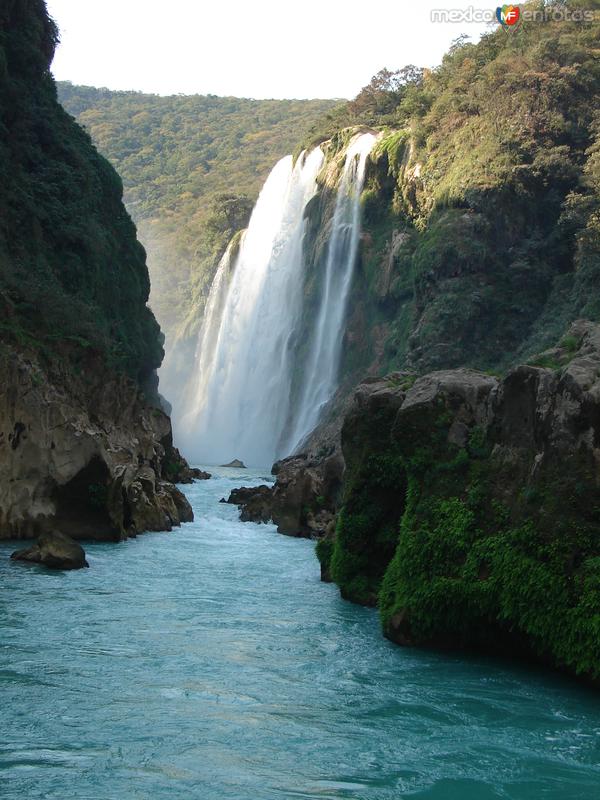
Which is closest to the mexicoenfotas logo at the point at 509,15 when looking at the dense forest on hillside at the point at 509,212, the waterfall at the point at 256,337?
the dense forest on hillside at the point at 509,212

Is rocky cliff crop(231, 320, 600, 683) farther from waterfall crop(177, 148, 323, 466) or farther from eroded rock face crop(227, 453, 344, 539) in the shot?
waterfall crop(177, 148, 323, 466)

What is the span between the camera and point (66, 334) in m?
21.8

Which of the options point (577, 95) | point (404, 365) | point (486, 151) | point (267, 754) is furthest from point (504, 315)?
point (267, 754)

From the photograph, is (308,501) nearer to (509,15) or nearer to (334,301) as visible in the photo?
(334,301)

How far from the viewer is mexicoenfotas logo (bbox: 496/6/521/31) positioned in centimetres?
4291

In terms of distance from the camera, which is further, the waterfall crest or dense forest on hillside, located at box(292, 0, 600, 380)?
the waterfall crest

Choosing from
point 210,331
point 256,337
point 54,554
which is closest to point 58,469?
point 54,554

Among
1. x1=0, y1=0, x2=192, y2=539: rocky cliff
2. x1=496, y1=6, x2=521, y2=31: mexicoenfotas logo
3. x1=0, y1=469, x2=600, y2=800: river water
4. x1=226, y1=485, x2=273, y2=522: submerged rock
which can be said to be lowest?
x1=0, y1=469, x2=600, y2=800: river water

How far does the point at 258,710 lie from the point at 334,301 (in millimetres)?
41750

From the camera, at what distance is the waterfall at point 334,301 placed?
46.8m

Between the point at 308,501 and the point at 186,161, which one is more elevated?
the point at 186,161

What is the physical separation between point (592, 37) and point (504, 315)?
1350 cm

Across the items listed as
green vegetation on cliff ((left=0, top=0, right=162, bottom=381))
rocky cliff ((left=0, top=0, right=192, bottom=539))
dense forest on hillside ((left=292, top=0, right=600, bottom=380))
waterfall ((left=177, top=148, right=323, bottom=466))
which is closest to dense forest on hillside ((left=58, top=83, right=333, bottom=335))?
waterfall ((left=177, top=148, right=323, bottom=466))

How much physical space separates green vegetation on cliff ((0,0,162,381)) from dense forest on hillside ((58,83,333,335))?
122 feet
